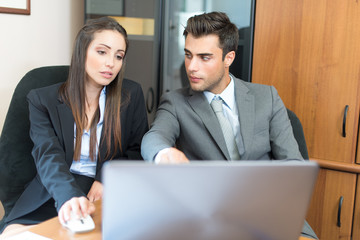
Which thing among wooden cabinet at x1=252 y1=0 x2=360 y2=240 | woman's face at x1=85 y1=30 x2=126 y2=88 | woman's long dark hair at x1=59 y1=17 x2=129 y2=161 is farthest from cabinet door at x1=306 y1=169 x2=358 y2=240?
woman's face at x1=85 y1=30 x2=126 y2=88

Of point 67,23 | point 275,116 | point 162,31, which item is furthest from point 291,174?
point 67,23

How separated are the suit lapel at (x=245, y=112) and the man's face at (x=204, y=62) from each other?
107 mm

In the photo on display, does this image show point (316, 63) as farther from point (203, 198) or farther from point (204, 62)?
point (203, 198)

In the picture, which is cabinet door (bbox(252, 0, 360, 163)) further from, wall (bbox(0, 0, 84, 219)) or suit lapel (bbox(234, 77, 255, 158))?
wall (bbox(0, 0, 84, 219))

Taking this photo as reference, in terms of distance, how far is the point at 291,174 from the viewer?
72 cm

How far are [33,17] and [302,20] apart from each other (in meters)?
1.41

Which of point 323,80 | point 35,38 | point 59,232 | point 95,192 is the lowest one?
point 95,192

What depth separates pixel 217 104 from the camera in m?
1.69

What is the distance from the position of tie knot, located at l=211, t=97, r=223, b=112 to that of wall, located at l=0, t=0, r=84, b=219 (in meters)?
1.07

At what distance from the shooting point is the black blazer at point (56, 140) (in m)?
1.35

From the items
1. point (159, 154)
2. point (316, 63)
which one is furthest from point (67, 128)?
point (316, 63)

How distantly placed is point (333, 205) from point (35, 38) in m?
1.79

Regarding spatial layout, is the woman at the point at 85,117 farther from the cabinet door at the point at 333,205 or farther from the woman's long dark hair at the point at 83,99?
the cabinet door at the point at 333,205

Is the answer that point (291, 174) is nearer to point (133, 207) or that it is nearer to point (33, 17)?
point (133, 207)
